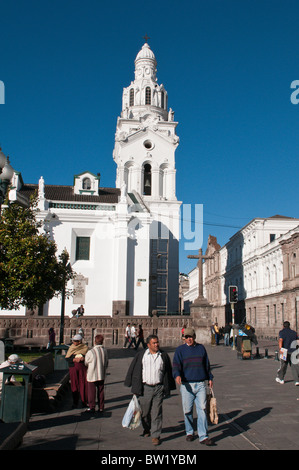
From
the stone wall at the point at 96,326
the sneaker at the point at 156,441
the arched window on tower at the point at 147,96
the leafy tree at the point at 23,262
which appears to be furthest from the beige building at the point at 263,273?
the sneaker at the point at 156,441

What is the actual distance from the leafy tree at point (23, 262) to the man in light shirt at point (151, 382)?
955cm

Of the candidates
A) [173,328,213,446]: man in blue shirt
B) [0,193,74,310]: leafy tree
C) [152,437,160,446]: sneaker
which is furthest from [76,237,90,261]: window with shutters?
[152,437,160,446]: sneaker

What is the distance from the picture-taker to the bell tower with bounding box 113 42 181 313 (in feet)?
140

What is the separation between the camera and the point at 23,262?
16.2 meters

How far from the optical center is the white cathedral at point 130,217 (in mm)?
32062

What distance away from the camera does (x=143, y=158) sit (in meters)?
45.4

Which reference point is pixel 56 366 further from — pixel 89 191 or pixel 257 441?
pixel 89 191

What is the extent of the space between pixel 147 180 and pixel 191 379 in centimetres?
3965

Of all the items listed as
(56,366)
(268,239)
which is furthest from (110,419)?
(268,239)

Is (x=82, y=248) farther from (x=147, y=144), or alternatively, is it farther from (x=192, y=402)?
(x=192, y=402)

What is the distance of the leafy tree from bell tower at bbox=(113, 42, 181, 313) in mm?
22472

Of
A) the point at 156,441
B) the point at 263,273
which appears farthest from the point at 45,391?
the point at 263,273
